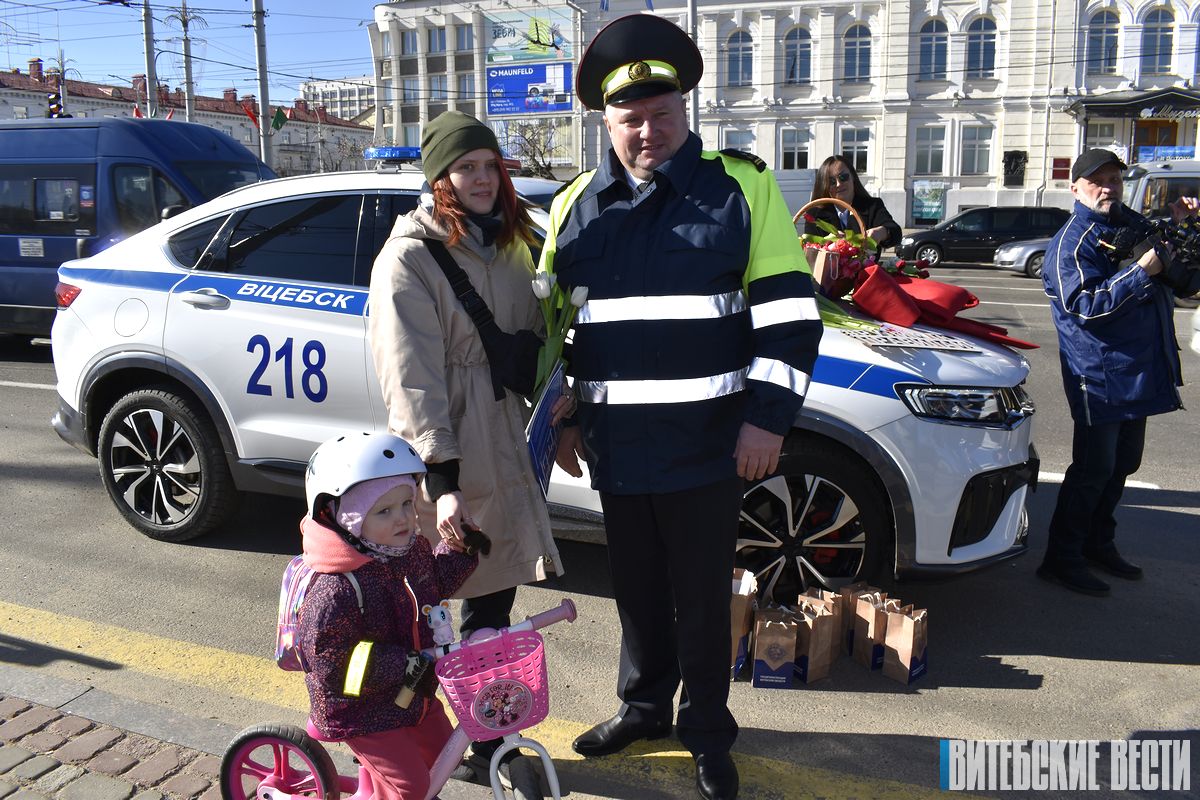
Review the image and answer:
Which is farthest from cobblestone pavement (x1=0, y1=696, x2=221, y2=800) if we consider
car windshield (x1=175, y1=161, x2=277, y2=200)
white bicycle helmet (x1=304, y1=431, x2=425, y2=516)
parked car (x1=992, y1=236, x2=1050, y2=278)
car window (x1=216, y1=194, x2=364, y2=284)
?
parked car (x1=992, y1=236, x2=1050, y2=278)

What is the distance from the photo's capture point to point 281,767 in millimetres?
2607

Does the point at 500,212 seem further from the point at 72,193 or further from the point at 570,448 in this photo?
the point at 72,193

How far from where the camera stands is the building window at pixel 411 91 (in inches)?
2108

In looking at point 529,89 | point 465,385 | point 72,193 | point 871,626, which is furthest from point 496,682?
point 529,89

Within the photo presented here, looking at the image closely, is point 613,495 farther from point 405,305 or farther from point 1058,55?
point 1058,55

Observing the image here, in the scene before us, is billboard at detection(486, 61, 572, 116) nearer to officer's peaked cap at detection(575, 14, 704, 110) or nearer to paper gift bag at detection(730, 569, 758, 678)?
paper gift bag at detection(730, 569, 758, 678)

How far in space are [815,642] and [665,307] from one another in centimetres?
155

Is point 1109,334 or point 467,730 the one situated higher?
point 1109,334

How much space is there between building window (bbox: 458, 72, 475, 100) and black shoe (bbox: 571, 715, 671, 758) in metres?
52.3

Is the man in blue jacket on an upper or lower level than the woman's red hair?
lower

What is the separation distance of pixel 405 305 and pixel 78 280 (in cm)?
305

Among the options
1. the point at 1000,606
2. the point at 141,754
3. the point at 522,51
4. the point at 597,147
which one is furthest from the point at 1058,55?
the point at 141,754

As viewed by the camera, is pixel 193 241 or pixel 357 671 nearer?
pixel 357 671

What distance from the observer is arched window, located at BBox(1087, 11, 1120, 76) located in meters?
35.6
